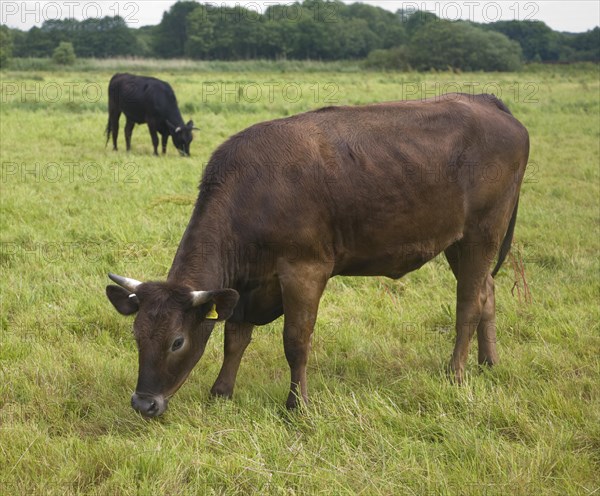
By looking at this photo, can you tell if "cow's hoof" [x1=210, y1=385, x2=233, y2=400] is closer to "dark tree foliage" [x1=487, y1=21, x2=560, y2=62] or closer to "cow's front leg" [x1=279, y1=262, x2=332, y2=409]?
"cow's front leg" [x1=279, y1=262, x2=332, y2=409]

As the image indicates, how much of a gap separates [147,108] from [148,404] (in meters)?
11.9

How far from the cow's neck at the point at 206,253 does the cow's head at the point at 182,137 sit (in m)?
9.93

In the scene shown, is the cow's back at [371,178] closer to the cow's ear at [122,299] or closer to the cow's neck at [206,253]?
the cow's neck at [206,253]

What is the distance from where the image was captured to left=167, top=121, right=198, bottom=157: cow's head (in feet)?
44.6

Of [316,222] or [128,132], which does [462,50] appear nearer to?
[128,132]

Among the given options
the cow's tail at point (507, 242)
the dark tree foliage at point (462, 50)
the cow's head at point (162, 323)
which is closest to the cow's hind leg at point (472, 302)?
the cow's tail at point (507, 242)

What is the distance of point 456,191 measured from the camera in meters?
4.24

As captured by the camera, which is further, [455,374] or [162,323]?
[455,374]

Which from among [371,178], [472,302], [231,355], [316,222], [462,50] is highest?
[462,50]

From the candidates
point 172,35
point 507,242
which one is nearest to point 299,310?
point 507,242

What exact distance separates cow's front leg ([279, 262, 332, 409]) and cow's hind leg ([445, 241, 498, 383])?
108 cm

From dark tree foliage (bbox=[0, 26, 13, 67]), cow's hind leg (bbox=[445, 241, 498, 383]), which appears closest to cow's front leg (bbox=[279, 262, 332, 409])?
cow's hind leg (bbox=[445, 241, 498, 383])

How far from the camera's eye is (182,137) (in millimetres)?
13664

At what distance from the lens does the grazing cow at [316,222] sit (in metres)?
3.53
